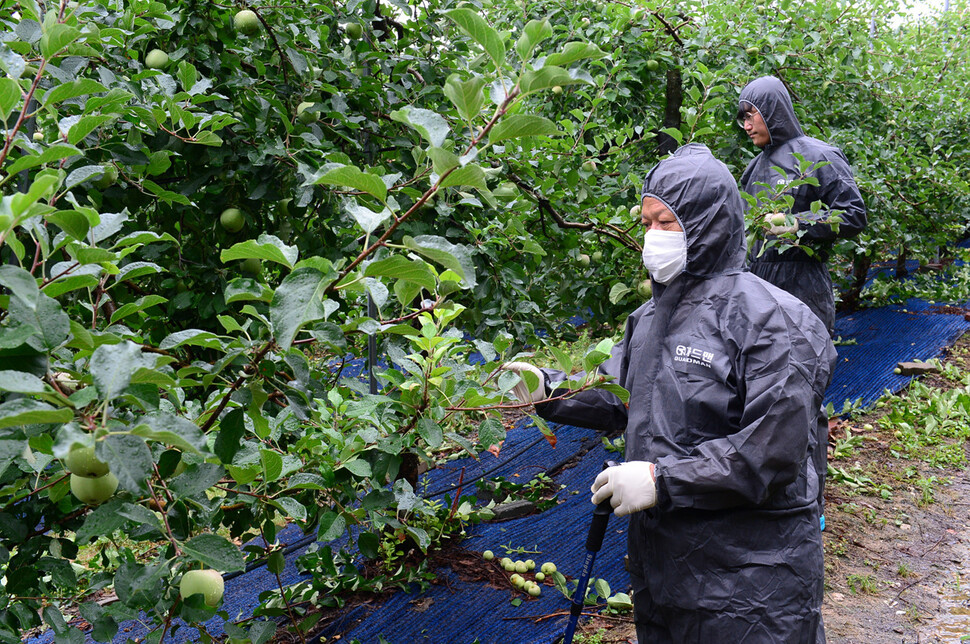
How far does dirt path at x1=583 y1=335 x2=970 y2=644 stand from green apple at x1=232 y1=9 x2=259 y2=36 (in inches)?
86.2

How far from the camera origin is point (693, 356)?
163cm

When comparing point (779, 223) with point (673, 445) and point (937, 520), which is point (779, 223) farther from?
point (937, 520)

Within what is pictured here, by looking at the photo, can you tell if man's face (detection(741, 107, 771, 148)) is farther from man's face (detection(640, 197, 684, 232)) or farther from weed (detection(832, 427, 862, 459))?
man's face (detection(640, 197, 684, 232))

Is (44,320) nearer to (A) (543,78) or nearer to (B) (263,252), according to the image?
(B) (263,252)

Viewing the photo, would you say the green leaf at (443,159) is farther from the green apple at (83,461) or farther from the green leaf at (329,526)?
the green leaf at (329,526)

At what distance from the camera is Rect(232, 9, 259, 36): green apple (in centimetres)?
204

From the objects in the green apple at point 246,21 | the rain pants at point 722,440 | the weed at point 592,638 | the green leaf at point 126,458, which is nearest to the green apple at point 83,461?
the green leaf at point 126,458

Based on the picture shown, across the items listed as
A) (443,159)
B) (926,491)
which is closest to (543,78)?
(443,159)

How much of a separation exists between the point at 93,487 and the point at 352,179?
0.57 metres

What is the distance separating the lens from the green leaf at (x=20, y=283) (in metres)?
0.72

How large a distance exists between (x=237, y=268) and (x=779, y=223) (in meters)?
1.71

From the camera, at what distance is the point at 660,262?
A: 1.72m

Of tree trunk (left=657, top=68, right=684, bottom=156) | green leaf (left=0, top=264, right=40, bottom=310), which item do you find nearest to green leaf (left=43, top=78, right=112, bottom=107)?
green leaf (left=0, top=264, right=40, bottom=310)

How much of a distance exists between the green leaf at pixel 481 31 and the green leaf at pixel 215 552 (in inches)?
27.8
